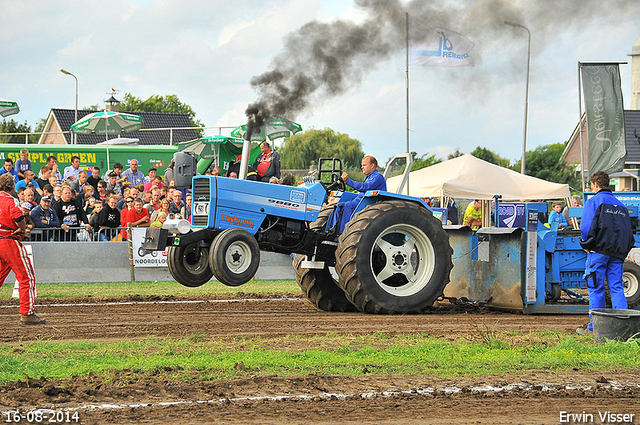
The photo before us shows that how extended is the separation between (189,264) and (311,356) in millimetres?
3215

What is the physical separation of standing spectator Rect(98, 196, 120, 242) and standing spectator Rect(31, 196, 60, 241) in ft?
3.03

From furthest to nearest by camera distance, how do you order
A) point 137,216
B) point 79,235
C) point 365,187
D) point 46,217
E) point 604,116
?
point 604,116, point 137,216, point 79,235, point 46,217, point 365,187

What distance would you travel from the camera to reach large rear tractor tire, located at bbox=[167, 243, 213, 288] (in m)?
8.88

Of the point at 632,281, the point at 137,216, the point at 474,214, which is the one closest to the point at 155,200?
the point at 137,216

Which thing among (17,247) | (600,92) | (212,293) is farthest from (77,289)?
(600,92)

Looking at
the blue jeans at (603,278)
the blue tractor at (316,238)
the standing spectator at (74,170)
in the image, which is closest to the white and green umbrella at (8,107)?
the standing spectator at (74,170)

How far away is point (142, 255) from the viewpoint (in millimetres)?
15039

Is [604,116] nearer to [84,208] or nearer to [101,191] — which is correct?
[101,191]

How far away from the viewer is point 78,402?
4711mm

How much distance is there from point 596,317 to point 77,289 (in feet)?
32.0

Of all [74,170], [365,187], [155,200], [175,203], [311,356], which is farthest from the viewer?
[74,170]

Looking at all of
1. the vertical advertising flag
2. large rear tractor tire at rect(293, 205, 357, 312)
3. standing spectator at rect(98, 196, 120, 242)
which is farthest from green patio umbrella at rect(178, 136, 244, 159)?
large rear tractor tire at rect(293, 205, 357, 312)

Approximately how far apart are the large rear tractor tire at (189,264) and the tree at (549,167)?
46.7m

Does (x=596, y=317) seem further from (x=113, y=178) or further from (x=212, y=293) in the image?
(x=113, y=178)
